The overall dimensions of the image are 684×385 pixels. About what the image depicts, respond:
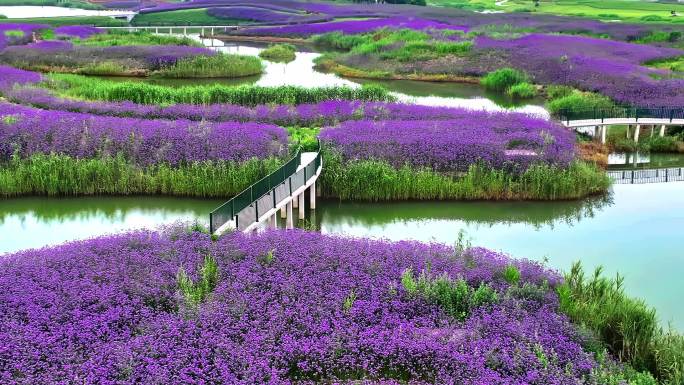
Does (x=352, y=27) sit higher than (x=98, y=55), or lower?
higher

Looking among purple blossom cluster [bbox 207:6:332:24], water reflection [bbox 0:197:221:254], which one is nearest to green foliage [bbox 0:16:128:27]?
purple blossom cluster [bbox 207:6:332:24]

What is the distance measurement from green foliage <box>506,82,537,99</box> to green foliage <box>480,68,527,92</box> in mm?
1611

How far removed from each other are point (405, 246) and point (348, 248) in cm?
142

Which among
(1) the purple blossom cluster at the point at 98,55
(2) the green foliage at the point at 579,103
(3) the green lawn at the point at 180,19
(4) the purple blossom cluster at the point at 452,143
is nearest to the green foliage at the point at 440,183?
(4) the purple blossom cluster at the point at 452,143

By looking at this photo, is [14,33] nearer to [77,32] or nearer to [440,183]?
[77,32]

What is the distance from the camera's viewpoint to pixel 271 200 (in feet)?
61.1

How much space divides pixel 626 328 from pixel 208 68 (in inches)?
1608

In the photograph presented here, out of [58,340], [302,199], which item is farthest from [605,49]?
[58,340]

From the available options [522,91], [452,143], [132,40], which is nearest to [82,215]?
[452,143]

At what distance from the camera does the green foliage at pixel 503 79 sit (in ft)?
142

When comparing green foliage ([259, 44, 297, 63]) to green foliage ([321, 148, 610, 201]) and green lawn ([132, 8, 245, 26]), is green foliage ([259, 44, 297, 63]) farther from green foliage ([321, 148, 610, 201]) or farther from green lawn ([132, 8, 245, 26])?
green foliage ([321, 148, 610, 201])

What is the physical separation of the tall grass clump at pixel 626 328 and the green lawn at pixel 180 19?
263 feet

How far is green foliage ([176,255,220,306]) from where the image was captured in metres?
13.0

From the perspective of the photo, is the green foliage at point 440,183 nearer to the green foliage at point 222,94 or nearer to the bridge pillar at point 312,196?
the bridge pillar at point 312,196
